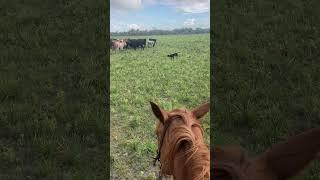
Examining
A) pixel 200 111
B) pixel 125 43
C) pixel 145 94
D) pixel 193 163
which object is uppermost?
pixel 125 43

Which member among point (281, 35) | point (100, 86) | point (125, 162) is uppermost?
point (281, 35)

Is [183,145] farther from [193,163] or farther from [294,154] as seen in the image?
[294,154]

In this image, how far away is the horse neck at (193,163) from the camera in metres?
1.92

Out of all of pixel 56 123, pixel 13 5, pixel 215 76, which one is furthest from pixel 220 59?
pixel 13 5

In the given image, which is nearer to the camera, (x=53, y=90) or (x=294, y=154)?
(x=294, y=154)

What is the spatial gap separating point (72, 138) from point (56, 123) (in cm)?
52

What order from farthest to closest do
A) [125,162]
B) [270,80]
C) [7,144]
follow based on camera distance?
[270,80]
[7,144]
[125,162]

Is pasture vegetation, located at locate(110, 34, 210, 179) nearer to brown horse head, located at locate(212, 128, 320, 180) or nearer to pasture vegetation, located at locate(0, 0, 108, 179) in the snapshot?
pasture vegetation, located at locate(0, 0, 108, 179)

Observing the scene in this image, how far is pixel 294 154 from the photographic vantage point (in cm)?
135

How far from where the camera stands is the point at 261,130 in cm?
612

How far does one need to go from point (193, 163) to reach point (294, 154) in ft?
2.37

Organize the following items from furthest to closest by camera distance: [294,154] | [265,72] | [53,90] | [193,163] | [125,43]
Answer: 1. [265,72]
2. [53,90]
3. [125,43]
4. [193,163]
5. [294,154]

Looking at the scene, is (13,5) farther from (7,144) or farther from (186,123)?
(186,123)

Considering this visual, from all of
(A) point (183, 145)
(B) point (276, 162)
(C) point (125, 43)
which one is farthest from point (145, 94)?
(B) point (276, 162)
